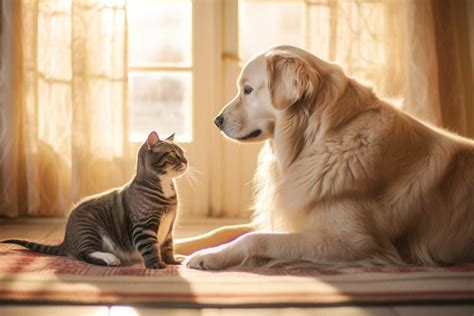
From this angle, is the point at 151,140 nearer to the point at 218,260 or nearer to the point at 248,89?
the point at 248,89

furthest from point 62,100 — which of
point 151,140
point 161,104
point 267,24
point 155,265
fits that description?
point 155,265

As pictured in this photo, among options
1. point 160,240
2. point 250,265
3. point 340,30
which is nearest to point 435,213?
point 250,265

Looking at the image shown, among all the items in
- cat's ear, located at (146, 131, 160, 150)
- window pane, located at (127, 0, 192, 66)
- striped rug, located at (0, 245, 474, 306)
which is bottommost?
striped rug, located at (0, 245, 474, 306)

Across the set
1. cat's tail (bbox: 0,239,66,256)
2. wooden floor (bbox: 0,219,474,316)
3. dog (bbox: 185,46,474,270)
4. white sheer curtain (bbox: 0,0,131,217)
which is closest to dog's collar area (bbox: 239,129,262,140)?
dog (bbox: 185,46,474,270)

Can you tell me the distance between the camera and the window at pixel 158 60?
394cm

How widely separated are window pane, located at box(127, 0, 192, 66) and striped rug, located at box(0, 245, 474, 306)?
6.14 feet

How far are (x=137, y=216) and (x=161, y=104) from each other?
1626 mm

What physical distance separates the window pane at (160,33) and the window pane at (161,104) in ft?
0.29

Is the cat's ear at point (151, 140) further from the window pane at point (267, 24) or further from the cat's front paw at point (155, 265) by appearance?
the window pane at point (267, 24)

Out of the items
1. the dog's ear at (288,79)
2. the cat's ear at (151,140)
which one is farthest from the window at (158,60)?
the dog's ear at (288,79)

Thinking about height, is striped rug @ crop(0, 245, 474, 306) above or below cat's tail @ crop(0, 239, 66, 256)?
above

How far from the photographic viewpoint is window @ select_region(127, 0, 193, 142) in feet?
12.9

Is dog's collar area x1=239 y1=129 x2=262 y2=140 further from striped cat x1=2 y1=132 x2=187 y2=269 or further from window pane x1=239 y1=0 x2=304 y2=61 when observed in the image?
window pane x1=239 y1=0 x2=304 y2=61

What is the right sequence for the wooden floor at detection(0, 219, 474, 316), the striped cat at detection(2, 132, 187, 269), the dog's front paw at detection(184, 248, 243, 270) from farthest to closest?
1. the striped cat at detection(2, 132, 187, 269)
2. the dog's front paw at detection(184, 248, 243, 270)
3. the wooden floor at detection(0, 219, 474, 316)
